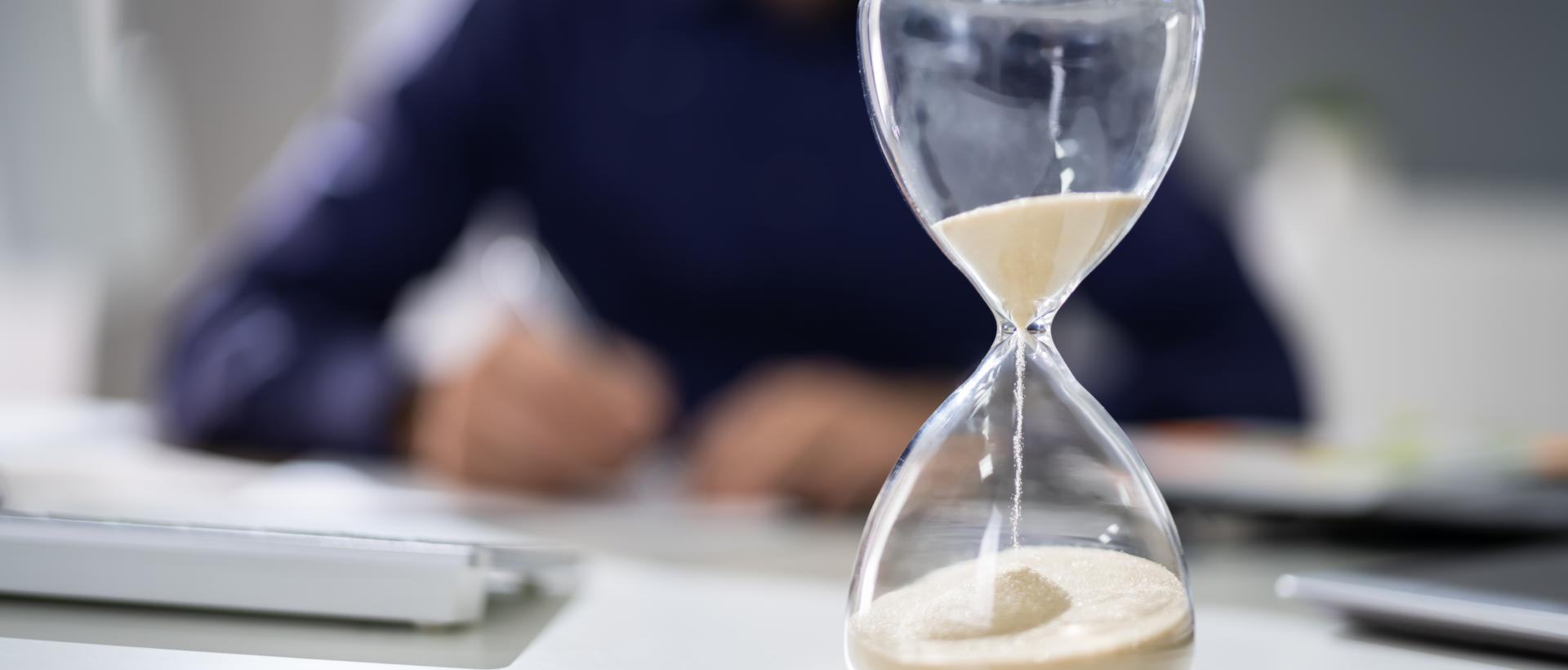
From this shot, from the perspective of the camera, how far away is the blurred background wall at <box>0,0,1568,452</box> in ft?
6.45

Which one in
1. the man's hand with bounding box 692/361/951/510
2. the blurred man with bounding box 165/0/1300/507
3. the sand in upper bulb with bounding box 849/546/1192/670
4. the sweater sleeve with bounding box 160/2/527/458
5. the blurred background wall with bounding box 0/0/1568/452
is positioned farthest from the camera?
the blurred background wall with bounding box 0/0/1568/452

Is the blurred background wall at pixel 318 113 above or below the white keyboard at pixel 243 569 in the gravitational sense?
above

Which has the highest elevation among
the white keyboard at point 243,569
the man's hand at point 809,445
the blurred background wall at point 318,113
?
the blurred background wall at point 318,113

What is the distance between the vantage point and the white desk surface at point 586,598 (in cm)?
34

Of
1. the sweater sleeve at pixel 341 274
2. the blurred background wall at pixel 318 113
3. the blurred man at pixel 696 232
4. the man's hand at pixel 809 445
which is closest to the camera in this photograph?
the man's hand at pixel 809 445

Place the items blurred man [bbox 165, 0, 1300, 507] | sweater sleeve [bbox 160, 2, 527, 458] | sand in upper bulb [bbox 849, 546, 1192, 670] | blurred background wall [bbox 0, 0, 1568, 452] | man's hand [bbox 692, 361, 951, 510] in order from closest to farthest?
sand in upper bulb [bbox 849, 546, 1192, 670]
man's hand [bbox 692, 361, 951, 510]
sweater sleeve [bbox 160, 2, 527, 458]
blurred man [bbox 165, 0, 1300, 507]
blurred background wall [bbox 0, 0, 1568, 452]

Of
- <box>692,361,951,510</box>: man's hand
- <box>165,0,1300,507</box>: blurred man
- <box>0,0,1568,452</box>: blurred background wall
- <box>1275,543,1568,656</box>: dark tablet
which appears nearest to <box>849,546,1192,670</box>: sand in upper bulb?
<box>1275,543,1568,656</box>: dark tablet

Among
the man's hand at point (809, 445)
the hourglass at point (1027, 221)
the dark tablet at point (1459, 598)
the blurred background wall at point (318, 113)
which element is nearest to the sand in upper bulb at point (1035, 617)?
the hourglass at point (1027, 221)

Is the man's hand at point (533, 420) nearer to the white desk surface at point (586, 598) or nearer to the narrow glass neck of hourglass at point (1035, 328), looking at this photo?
the white desk surface at point (586, 598)

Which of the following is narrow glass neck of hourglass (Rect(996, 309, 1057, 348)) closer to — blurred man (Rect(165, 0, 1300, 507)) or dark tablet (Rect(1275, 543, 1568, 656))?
dark tablet (Rect(1275, 543, 1568, 656))

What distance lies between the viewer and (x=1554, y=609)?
0.36 metres

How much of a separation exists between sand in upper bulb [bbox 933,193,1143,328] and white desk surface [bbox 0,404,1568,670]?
0.13 meters

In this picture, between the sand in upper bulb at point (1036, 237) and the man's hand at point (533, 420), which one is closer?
the sand in upper bulb at point (1036, 237)

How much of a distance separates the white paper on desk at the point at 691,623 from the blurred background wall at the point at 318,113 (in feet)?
4.74
